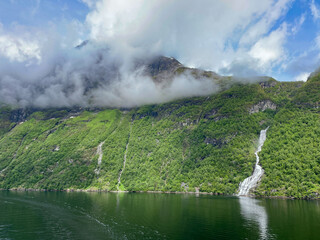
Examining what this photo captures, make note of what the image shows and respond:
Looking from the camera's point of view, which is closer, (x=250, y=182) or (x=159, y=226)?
(x=159, y=226)

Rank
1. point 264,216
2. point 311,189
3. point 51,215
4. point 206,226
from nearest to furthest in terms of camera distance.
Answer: point 206,226 → point 264,216 → point 51,215 → point 311,189

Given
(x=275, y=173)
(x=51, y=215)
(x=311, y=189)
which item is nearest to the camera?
(x=51, y=215)

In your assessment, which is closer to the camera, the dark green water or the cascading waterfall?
the dark green water

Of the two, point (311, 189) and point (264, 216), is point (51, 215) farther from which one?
point (311, 189)

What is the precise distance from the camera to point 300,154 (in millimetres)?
176500

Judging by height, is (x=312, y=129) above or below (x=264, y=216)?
above

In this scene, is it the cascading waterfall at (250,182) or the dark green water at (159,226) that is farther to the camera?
the cascading waterfall at (250,182)

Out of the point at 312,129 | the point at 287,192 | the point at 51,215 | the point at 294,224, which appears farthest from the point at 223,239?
the point at 312,129

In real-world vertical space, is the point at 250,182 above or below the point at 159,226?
above

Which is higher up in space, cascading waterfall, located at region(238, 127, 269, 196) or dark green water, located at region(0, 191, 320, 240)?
cascading waterfall, located at region(238, 127, 269, 196)

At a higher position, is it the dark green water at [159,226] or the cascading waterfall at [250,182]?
the cascading waterfall at [250,182]

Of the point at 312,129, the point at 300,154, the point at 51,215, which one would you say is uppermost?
the point at 312,129

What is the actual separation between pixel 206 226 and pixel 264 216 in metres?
27.7

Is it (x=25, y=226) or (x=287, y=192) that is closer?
(x=25, y=226)
